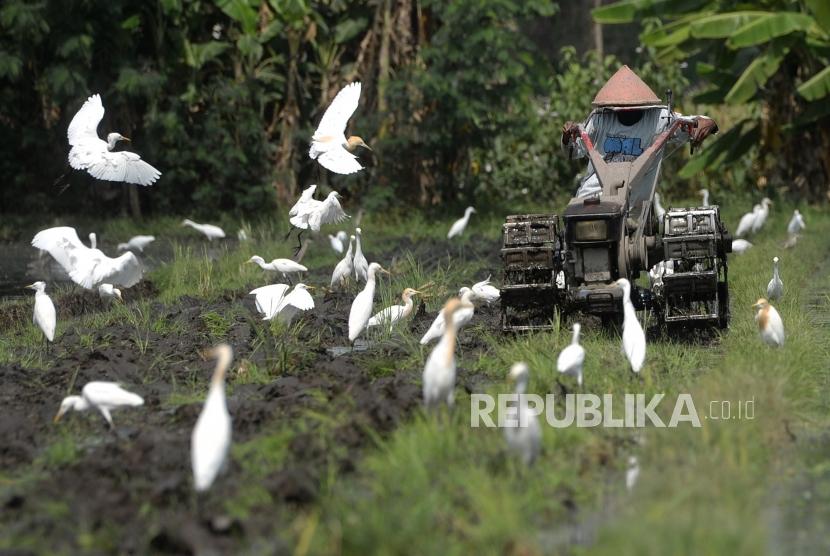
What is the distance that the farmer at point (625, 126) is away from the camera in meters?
9.08

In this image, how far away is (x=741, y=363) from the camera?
732cm

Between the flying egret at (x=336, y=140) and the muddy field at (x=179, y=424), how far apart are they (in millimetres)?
1135

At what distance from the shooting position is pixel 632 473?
5.71 metres

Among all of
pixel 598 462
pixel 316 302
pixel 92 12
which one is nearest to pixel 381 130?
pixel 92 12

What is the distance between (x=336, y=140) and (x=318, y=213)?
3.25 feet

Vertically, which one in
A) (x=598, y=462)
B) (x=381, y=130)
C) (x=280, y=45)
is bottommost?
(x=598, y=462)

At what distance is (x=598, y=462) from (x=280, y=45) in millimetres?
15030

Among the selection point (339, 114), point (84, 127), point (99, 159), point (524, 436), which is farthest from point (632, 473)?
point (84, 127)

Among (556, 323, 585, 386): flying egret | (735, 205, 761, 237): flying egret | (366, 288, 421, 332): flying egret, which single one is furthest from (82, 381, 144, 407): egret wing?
(735, 205, 761, 237): flying egret

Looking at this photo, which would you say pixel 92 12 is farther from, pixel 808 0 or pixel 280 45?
pixel 808 0

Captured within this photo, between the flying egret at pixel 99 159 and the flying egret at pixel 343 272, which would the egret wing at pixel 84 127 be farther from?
the flying egret at pixel 343 272

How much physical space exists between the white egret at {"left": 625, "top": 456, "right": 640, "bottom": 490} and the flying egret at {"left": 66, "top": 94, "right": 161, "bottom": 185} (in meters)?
5.71

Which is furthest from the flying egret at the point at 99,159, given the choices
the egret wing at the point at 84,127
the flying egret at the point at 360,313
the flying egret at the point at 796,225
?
the flying egret at the point at 796,225

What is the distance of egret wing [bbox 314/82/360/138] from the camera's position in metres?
10.9
